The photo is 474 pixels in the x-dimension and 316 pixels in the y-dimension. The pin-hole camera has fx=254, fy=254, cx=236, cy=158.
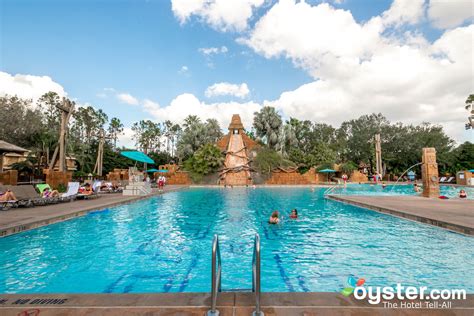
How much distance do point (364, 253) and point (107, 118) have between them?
186 feet

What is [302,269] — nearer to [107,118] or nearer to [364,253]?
[364,253]

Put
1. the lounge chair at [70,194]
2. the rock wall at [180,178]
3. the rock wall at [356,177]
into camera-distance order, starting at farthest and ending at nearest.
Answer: the rock wall at [356,177] < the rock wall at [180,178] < the lounge chair at [70,194]

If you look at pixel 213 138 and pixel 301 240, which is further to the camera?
pixel 213 138

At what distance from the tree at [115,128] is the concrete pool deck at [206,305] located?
55.8m

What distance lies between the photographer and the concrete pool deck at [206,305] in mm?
2570

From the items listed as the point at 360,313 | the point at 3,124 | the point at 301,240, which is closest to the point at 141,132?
the point at 3,124

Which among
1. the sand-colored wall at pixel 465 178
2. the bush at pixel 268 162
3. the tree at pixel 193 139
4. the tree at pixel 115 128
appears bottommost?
the sand-colored wall at pixel 465 178

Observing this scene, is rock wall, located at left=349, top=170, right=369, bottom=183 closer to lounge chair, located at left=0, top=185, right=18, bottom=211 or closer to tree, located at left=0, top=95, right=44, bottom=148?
lounge chair, located at left=0, top=185, right=18, bottom=211

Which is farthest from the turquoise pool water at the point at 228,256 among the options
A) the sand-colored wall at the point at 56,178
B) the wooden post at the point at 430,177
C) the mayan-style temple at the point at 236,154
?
the mayan-style temple at the point at 236,154

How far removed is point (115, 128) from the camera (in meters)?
55.5

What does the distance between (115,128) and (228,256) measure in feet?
187

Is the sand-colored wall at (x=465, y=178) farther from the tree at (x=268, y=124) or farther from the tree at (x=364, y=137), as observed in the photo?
the tree at (x=268, y=124)

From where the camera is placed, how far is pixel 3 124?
30.3 m

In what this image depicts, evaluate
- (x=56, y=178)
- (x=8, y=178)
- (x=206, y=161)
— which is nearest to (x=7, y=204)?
(x=56, y=178)
